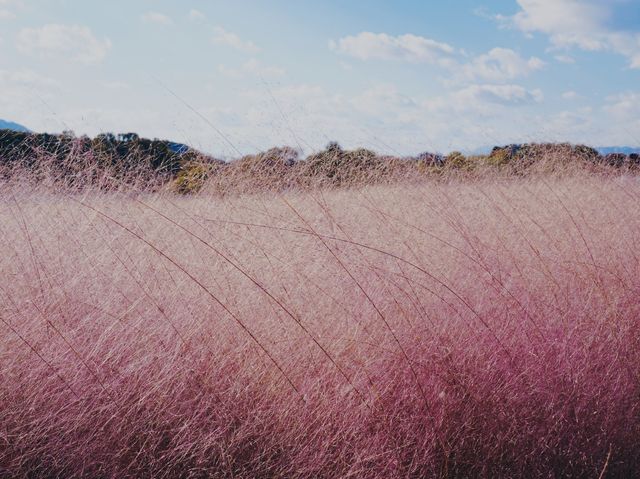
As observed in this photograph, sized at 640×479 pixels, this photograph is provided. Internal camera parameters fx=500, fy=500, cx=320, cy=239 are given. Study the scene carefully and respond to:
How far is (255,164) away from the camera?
4227 millimetres

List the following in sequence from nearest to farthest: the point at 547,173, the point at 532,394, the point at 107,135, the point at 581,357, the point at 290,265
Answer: the point at 532,394, the point at 581,357, the point at 290,265, the point at 107,135, the point at 547,173

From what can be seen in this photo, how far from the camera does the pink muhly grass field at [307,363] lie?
1.56m

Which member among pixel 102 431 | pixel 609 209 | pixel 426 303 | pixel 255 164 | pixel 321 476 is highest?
pixel 255 164

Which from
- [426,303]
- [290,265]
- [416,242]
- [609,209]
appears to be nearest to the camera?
[426,303]

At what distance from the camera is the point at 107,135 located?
4695mm

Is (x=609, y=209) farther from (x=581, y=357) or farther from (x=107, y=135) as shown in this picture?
(x=107, y=135)

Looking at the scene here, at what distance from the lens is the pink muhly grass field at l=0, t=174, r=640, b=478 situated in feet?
5.13

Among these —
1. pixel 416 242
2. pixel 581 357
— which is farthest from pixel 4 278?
pixel 581 357

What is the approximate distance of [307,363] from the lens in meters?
1.80

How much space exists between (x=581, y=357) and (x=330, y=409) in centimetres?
106

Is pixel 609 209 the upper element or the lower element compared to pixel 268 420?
upper

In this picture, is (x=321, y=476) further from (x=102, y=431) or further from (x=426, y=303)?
(x=426, y=303)

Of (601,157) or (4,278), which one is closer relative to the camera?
(4,278)

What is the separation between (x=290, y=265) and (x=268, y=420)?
2.98ft
